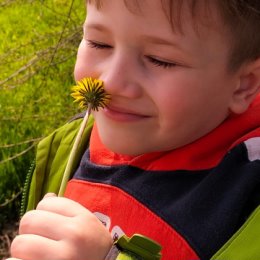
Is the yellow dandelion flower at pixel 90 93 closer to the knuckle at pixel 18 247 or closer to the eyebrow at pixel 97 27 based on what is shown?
the eyebrow at pixel 97 27

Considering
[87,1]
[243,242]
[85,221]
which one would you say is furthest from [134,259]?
[87,1]

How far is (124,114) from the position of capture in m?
1.18

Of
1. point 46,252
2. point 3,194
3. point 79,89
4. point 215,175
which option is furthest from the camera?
point 3,194

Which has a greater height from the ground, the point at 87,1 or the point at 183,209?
the point at 87,1

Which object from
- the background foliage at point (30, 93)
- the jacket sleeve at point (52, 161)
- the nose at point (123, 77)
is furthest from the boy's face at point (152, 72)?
the background foliage at point (30, 93)

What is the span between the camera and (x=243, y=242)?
1131 millimetres

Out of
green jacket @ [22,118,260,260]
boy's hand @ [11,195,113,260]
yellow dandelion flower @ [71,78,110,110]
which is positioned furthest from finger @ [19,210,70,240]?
green jacket @ [22,118,260,260]

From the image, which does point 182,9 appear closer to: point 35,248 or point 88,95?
point 88,95

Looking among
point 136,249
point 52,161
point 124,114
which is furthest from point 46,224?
point 52,161

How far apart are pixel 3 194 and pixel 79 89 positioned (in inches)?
61.3

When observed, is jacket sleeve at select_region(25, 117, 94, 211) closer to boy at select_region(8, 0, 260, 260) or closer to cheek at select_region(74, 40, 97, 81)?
boy at select_region(8, 0, 260, 260)

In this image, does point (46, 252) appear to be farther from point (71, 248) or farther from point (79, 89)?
point (79, 89)

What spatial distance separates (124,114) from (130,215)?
0.23 meters

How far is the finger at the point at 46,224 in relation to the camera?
1.04 m
